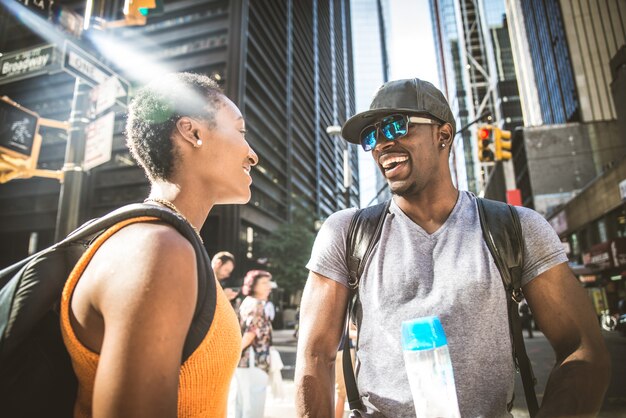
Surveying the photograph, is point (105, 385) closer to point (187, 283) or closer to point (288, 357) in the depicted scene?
point (187, 283)

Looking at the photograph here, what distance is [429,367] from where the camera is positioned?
4.06 feet

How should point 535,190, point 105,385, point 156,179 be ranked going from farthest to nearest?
1. point 535,190
2. point 156,179
3. point 105,385

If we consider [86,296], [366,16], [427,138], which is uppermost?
[366,16]

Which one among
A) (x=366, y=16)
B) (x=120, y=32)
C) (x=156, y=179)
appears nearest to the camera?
(x=156, y=179)

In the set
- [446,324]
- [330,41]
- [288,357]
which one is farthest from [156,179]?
[330,41]

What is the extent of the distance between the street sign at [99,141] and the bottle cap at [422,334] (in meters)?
6.15

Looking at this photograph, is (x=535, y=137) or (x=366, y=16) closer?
(x=535, y=137)

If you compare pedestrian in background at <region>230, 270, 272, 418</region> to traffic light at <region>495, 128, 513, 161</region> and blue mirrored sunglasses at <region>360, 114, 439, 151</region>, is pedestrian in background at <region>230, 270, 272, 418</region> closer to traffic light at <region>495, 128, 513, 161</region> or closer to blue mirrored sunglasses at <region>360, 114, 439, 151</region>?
blue mirrored sunglasses at <region>360, 114, 439, 151</region>

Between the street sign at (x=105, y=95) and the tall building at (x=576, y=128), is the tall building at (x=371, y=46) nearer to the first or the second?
the tall building at (x=576, y=128)

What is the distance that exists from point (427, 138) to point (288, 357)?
47.2 ft

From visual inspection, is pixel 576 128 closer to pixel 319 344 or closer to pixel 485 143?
pixel 485 143

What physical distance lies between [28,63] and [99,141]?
150 cm

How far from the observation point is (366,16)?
119 metres

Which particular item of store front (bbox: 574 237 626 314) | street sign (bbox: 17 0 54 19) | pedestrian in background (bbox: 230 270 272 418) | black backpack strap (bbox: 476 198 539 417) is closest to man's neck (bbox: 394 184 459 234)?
black backpack strap (bbox: 476 198 539 417)
